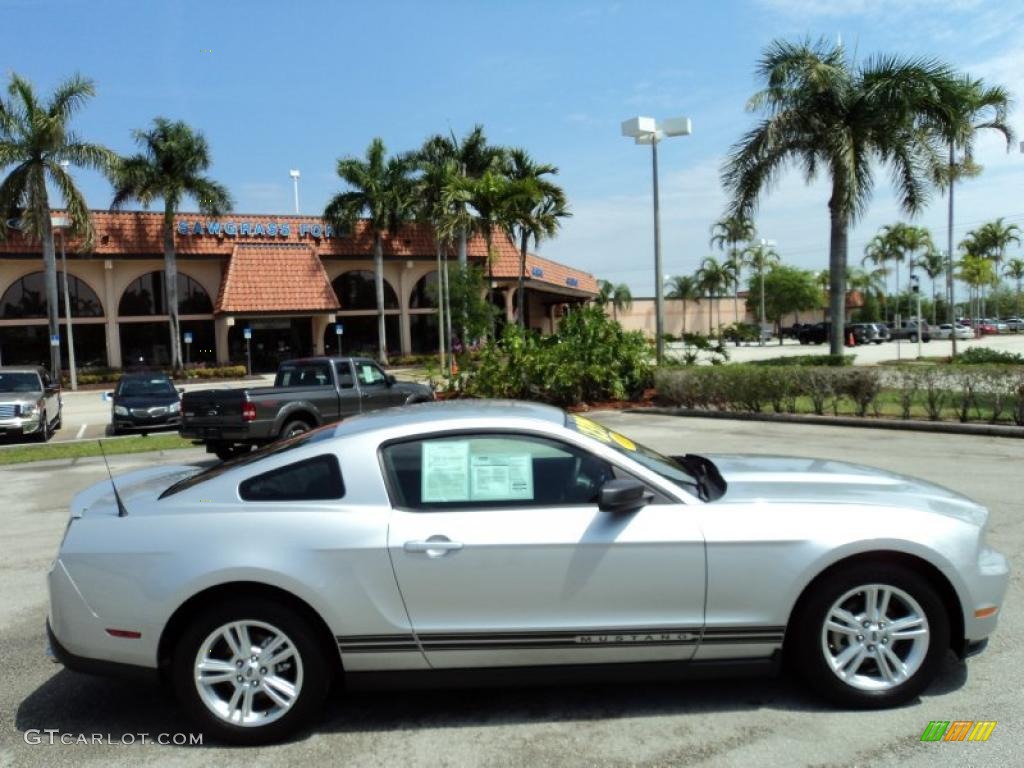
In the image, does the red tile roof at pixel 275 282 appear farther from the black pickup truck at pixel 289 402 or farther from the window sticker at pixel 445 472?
the window sticker at pixel 445 472

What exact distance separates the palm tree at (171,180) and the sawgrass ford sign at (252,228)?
1160 millimetres

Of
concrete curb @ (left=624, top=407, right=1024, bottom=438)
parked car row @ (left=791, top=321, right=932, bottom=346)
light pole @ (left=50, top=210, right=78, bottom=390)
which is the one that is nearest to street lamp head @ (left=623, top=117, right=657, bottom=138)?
concrete curb @ (left=624, top=407, right=1024, bottom=438)

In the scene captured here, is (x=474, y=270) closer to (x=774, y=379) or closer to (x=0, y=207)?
(x=774, y=379)

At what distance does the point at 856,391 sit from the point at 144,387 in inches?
651

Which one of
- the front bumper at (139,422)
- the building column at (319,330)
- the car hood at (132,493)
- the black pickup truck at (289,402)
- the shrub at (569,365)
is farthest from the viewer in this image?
the building column at (319,330)

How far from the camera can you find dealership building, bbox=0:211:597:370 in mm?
39531

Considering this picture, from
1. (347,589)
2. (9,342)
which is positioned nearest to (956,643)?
(347,589)

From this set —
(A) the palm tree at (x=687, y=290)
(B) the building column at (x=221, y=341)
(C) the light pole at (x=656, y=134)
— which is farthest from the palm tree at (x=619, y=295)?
(C) the light pole at (x=656, y=134)

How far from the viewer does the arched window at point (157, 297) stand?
41.4 meters

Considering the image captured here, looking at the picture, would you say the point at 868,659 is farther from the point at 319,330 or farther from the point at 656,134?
the point at 319,330

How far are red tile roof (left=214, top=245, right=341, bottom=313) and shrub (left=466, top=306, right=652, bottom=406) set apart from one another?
23036 mm

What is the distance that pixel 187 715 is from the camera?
3.68 m

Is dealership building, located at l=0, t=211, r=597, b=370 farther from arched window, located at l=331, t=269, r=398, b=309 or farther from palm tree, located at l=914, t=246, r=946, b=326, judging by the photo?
palm tree, located at l=914, t=246, r=946, b=326

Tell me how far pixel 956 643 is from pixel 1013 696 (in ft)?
1.34
